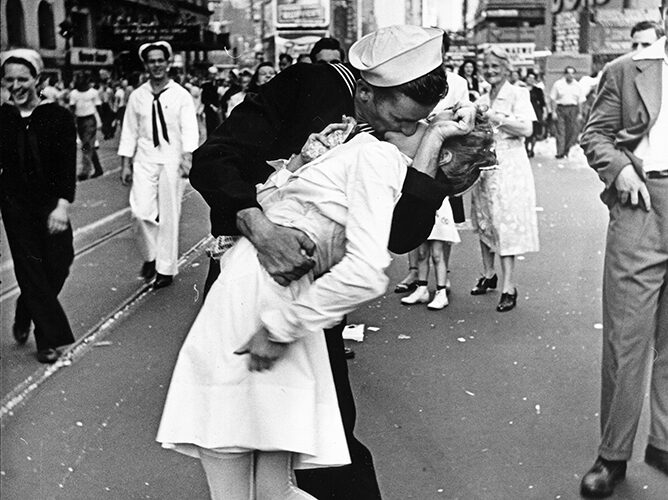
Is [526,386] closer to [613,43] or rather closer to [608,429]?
[608,429]

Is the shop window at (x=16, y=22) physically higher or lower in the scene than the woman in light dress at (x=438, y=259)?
higher

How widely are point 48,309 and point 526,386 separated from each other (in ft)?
9.84

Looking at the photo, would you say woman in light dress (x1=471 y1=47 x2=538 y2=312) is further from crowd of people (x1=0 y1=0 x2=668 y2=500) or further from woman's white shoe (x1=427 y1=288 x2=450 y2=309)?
crowd of people (x1=0 y1=0 x2=668 y2=500)

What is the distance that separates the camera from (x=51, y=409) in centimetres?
541

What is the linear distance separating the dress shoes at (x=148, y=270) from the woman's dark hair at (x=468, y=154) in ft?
21.6

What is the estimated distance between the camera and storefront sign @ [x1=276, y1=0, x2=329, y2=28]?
250 ft

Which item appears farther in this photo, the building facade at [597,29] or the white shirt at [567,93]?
the building facade at [597,29]

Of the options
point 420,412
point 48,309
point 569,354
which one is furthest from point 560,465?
point 48,309

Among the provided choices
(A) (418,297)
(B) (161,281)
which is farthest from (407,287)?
(B) (161,281)

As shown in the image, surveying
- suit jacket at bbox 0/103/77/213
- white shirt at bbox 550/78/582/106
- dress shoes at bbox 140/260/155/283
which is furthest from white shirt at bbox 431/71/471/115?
white shirt at bbox 550/78/582/106

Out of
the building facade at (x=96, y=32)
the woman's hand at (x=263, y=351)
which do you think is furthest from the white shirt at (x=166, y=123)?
the building facade at (x=96, y=32)

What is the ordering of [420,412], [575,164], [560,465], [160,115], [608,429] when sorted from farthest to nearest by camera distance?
[575,164] < [160,115] < [420,412] < [560,465] < [608,429]

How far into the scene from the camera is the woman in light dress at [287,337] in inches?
→ 95.2

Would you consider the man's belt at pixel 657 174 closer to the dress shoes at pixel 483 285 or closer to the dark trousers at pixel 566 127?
the dress shoes at pixel 483 285
